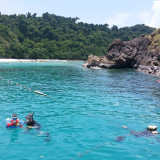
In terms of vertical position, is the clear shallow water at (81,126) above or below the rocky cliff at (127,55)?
below

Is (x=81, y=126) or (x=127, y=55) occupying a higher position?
(x=127, y=55)

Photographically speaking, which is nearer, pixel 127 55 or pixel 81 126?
pixel 81 126

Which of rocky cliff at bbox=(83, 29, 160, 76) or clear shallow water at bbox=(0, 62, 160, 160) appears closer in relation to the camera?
clear shallow water at bbox=(0, 62, 160, 160)

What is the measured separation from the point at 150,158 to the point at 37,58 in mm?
155224

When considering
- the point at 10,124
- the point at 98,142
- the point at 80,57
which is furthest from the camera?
the point at 80,57

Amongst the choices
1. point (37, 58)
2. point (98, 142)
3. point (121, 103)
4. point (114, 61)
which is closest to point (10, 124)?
point (98, 142)

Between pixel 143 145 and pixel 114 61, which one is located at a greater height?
pixel 114 61

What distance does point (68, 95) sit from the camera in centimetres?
3042

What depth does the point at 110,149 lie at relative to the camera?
1358 centimetres

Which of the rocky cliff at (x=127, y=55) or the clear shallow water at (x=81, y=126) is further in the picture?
the rocky cliff at (x=127, y=55)

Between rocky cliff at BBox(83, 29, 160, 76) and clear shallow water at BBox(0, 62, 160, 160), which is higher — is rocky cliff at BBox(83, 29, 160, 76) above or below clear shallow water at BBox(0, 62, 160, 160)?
above

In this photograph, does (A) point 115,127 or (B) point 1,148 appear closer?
(B) point 1,148

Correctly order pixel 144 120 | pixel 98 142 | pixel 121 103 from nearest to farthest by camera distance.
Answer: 1. pixel 98 142
2. pixel 144 120
3. pixel 121 103

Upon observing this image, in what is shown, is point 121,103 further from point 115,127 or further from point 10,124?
point 10,124
